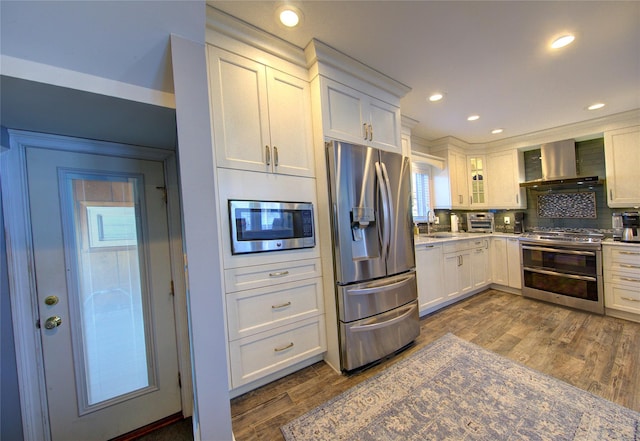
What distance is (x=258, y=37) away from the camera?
1584 mm

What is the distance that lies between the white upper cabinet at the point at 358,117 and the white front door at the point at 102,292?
4.45 feet

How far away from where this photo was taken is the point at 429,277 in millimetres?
2740

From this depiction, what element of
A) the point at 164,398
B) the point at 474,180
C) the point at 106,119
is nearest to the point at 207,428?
the point at 164,398

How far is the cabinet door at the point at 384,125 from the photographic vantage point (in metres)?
2.12

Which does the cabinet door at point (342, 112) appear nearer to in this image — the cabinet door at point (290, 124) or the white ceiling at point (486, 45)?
the cabinet door at point (290, 124)

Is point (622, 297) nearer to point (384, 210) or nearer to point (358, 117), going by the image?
point (384, 210)

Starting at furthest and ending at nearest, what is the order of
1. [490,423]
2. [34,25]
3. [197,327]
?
1. [490,423]
2. [197,327]
3. [34,25]

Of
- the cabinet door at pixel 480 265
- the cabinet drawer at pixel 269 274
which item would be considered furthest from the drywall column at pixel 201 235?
the cabinet door at pixel 480 265

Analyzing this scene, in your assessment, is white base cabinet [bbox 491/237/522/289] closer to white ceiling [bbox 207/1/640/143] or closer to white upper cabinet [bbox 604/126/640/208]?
white upper cabinet [bbox 604/126/640/208]

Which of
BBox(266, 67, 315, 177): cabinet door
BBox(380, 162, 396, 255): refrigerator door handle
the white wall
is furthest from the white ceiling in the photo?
BBox(380, 162, 396, 255): refrigerator door handle

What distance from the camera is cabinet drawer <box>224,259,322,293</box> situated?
1.50m

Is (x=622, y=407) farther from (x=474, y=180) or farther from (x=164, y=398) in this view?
(x=474, y=180)

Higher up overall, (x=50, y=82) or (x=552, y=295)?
(x=50, y=82)

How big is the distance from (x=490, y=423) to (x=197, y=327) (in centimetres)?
177
